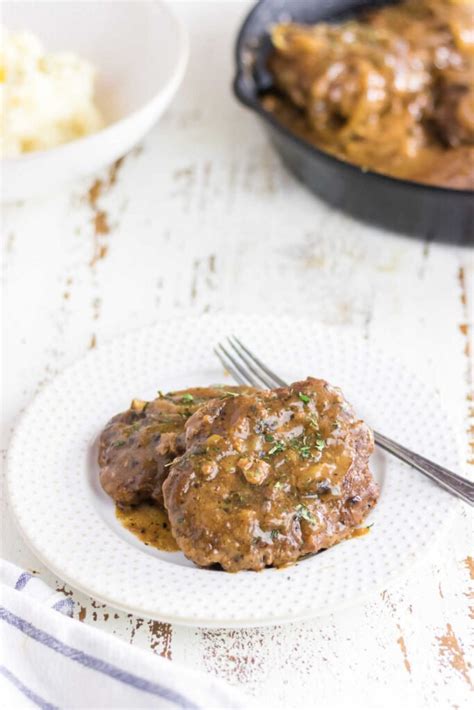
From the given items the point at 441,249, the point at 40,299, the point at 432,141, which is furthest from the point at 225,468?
A: the point at 432,141

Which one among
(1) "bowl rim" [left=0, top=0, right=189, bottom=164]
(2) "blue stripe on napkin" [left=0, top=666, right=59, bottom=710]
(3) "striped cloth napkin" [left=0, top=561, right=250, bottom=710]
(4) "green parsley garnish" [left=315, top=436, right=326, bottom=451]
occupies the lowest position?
(2) "blue stripe on napkin" [left=0, top=666, right=59, bottom=710]

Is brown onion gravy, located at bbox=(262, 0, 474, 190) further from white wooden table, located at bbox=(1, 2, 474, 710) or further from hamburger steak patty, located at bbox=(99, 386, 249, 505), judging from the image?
hamburger steak patty, located at bbox=(99, 386, 249, 505)

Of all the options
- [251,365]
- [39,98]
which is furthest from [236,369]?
[39,98]

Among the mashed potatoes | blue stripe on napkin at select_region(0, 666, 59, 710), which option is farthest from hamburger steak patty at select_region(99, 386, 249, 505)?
the mashed potatoes

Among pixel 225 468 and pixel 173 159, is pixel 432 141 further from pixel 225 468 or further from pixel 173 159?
pixel 225 468

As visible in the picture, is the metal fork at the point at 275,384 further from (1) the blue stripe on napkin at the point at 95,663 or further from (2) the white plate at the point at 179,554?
(1) the blue stripe on napkin at the point at 95,663

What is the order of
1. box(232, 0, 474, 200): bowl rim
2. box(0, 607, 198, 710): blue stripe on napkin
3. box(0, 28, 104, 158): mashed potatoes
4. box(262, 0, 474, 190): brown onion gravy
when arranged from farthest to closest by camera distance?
1. box(262, 0, 474, 190): brown onion gravy
2. box(0, 28, 104, 158): mashed potatoes
3. box(232, 0, 474, 200): bowl rim
4. box(0, 607, 198, 710): blue stripe on napkin

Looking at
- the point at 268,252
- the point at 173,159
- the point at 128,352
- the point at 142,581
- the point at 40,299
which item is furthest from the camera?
the point at 173,159

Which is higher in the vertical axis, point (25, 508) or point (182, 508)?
point (182, 508)
